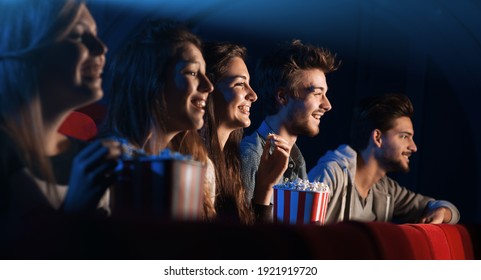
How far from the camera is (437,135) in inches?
163

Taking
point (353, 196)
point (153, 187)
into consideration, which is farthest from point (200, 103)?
point (353, 196)

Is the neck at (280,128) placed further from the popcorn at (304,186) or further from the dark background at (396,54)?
the popcorn at (304,186)

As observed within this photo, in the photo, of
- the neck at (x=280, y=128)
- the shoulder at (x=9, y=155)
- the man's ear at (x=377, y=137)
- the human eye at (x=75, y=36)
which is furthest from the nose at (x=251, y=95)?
the shoulder at (x=9, y=155)

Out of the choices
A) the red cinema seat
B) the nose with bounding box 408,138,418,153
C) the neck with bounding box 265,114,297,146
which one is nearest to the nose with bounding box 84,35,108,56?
the red cinema seat

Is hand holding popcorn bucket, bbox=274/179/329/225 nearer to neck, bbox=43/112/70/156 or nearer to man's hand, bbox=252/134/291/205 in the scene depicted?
man's hand, bbox=252/134/291/205

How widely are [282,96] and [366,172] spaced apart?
2.64 feet

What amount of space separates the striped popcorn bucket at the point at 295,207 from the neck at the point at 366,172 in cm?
60

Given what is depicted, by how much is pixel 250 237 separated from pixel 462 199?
219cm

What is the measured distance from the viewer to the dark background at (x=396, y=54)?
11.0 ft

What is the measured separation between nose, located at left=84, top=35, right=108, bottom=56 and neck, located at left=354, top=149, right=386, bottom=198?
1.66m

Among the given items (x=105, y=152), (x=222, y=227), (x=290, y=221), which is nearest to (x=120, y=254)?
(x=222, y=227)

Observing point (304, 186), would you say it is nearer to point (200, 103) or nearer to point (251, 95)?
point (251, 95)

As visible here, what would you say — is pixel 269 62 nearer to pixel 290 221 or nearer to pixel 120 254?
pixel 290 221

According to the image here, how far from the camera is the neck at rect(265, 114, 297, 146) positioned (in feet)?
→ 11.4
